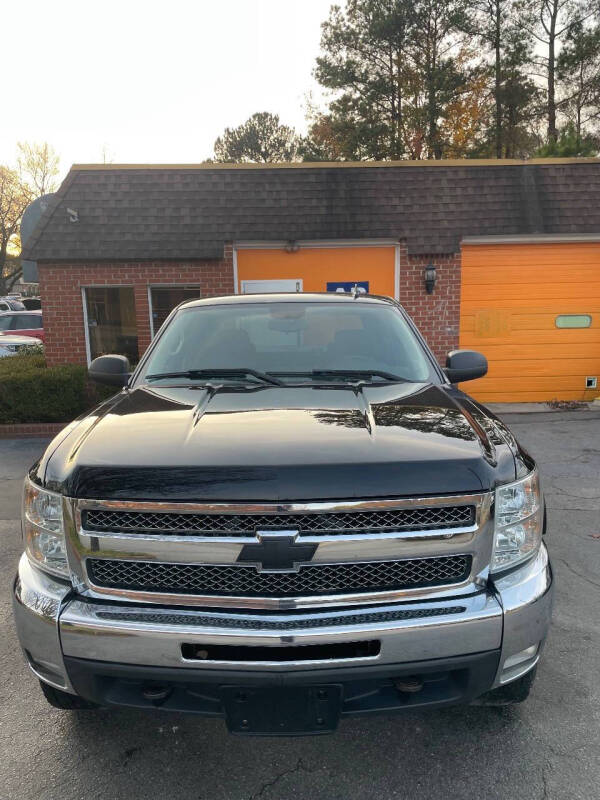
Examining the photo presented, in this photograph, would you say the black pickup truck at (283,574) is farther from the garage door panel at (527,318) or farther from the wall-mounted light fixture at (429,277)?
the garage door panel at (527,318)

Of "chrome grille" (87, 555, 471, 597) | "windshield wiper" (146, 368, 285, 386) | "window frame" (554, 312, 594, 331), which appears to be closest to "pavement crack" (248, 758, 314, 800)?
"chrome grille" (87, 555, 471, 597)

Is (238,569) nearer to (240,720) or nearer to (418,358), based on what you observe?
(240,720)

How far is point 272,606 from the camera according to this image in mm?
1856

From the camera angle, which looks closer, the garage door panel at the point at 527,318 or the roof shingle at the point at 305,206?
the roof shingle at the point at 305,206

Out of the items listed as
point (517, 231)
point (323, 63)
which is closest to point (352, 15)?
point (323, 63)

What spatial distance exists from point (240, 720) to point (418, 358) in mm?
2092

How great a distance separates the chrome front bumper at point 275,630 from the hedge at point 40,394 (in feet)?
22.2

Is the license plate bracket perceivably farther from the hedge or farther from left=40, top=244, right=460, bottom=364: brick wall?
left=40, top=244, right=460, bottom=364: brick wall

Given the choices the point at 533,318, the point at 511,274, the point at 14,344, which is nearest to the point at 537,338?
the point at 533,318

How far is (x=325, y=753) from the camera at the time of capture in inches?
89.6

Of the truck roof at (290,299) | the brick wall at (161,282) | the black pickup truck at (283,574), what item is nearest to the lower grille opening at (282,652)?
the black pickup truck at (283,574)

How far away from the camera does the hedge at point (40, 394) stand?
816 centimetres

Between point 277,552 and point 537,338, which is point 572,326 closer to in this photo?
point 537,338

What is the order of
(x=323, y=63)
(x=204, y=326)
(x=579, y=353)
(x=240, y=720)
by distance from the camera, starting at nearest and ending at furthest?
(x=240, y=720)
(x=204, y=326)
(x=579, y=353)
(x=323, y=63)
